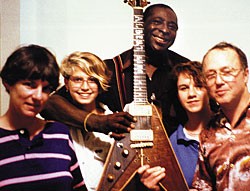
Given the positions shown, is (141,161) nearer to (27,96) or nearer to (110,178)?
(110,178)

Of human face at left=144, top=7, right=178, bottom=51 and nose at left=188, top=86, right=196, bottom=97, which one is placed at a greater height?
human face at left=144, top=7, right=178, bottom=51

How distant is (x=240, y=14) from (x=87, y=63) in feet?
3.02

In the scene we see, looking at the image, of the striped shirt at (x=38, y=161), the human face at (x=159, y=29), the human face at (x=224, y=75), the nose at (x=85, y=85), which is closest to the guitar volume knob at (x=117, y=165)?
the striped shirt at (x=38, y=161)

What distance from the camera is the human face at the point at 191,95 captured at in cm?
135

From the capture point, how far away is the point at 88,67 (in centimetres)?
131

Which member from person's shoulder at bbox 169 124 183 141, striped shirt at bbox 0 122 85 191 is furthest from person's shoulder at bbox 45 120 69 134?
person's shoulder at bbox 169 124 183 141

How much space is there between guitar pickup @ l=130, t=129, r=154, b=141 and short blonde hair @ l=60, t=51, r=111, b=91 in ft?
0.72

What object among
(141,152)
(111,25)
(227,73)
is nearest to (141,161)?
(141,152)

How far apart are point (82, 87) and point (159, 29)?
17.3 inches

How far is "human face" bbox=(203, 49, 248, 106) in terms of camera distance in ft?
3.89

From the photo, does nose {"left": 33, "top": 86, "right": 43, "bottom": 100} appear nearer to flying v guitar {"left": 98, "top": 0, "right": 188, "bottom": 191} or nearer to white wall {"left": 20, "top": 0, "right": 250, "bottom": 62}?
flying v guitar {"left": 98, "top": 0, "right": 188, "bottom": 191}

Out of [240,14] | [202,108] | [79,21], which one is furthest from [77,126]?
[240,14]

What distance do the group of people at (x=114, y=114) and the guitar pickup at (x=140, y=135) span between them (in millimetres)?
29

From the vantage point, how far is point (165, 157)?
125 cm
